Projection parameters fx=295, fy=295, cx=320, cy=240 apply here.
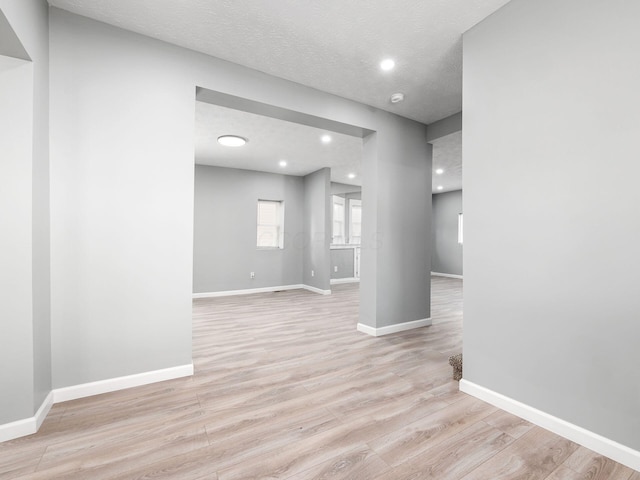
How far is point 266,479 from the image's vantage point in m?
1.41

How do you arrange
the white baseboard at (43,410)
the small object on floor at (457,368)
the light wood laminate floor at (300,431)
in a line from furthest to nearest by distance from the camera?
the small object on floor at (457,368) → the white baseboard at (43,410) → the light wood laminate floor at (300,431)

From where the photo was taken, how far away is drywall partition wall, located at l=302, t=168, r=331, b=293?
6613 millimetres

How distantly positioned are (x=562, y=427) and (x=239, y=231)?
19.9 feet

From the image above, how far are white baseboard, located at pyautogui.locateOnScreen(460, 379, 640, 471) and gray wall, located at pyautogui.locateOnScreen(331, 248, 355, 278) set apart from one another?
6009 mm

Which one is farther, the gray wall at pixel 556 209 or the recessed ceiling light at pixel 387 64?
the recessed ceiling light at pixel 387 64

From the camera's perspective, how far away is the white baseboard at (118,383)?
2104 mm

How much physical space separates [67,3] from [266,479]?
3.21 metres

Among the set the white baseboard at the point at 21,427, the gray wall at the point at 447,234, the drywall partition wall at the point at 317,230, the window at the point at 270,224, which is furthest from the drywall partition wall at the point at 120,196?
the gray wall at the point at 447,234

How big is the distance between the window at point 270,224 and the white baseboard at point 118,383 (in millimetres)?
4701

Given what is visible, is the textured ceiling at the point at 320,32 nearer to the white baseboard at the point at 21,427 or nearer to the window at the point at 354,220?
the white baseboard at the point at 21,427

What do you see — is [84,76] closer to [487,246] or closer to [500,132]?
[500,132]

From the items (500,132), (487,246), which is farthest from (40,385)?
(500,132)

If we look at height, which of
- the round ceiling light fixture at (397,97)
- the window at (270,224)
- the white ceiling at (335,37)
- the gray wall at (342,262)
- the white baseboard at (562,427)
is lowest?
the white baseboard at (562,427)

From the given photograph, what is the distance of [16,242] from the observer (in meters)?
1.71
